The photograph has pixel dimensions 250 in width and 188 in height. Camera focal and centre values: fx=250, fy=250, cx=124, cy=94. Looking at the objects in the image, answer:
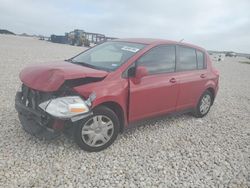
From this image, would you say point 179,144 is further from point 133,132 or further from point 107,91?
point 107,91

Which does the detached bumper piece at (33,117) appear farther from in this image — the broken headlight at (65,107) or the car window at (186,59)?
the car window at (186,59)

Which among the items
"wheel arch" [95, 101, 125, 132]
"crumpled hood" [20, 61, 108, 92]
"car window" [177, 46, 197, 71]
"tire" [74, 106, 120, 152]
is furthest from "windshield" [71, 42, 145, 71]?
"car window" [177, 46, 197, 71]

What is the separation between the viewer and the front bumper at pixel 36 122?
338 cm

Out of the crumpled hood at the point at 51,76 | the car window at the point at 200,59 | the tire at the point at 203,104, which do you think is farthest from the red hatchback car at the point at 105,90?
the tire at the point at 203,104

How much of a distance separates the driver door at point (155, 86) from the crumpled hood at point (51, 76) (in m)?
0.68

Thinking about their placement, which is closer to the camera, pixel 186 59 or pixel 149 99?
pixel 149 99

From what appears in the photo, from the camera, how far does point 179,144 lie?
4285 mm

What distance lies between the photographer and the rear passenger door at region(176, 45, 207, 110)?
4902 mm

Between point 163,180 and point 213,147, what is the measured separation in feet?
5.06

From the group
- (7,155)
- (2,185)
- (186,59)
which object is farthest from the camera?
(186,59)

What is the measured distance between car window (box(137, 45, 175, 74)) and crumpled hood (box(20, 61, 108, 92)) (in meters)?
0.87

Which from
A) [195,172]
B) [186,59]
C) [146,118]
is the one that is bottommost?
[195,172]

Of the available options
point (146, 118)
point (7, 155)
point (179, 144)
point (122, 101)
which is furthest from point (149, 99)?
point (7, 155)

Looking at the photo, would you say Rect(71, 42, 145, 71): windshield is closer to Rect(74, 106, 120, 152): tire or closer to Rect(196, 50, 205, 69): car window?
Rect(74, 106, 120, 152): tire
